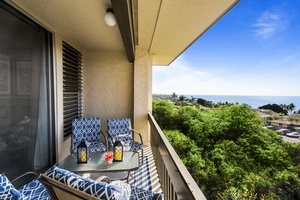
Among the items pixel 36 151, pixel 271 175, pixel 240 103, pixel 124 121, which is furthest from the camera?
pixel 240 103

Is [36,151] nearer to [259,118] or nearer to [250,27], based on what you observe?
[259,118]

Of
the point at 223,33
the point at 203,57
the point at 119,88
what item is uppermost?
the point at 223,33

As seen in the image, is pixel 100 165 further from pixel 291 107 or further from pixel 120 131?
pixel 291 107

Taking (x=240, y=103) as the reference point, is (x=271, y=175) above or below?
below

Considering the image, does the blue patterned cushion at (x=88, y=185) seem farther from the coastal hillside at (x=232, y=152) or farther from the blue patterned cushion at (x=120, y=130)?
the coastal hillside at (x=232, y=152)

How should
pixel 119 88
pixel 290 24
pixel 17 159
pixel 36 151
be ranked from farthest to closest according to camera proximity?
pixel 290 24, pixel 119 88, pixel 36 151, pixel 17 159

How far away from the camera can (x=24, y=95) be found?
2.26 m

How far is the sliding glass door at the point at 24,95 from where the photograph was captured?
6.35 feet

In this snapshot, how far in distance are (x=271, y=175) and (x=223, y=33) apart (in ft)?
48.7

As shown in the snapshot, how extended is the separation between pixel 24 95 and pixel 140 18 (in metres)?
1.89

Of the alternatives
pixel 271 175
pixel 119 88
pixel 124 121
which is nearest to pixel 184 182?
pixel 124 121

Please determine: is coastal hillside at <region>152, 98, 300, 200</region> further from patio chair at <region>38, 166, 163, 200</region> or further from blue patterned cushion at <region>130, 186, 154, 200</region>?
patio chair at <region>38, 166, 163, 200</region>

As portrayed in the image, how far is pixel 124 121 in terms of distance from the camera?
4.04m

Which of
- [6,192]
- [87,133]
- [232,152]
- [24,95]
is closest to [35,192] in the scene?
[6,192]
